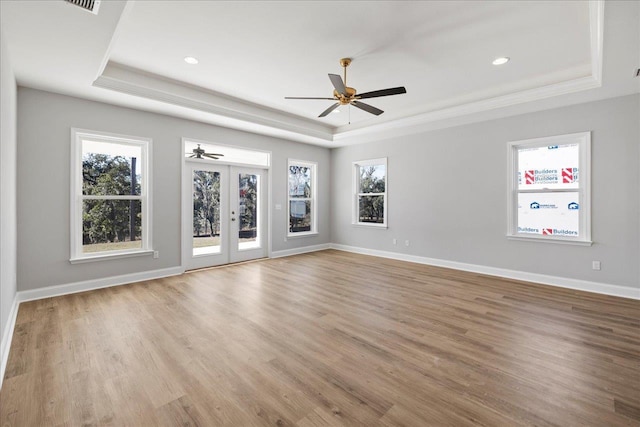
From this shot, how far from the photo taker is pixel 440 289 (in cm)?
430

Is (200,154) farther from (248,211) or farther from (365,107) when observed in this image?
(365,107)

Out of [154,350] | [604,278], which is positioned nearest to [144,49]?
[154,350]

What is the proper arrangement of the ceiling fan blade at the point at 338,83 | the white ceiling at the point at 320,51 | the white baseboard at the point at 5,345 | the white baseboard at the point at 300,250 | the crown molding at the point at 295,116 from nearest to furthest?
the white baseboard at the point at 5,345 < the white ceiling at the point at 320,51 < the ceiling fan blade at the point at 338,83 < the crown molding at the point at 295,116 < the white baseboard at the point at 300,250

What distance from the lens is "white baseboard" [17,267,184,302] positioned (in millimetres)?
3809

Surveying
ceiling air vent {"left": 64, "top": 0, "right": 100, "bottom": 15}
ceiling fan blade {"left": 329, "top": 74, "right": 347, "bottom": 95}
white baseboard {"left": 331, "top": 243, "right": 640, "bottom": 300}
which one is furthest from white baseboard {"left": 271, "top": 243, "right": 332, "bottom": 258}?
ceiling air vent {"left": 64, "top": 0, "right": 100, "bottom": 15}

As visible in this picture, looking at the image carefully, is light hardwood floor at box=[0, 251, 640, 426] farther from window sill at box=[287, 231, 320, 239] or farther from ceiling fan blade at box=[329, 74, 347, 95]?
window sill at box=[287, 231, 320, 239]

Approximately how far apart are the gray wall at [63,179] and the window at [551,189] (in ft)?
18.4

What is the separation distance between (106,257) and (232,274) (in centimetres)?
189

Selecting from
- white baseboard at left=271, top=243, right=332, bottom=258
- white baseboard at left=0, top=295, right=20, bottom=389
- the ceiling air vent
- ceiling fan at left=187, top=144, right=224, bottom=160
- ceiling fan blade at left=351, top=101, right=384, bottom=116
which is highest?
the ceiling air vent

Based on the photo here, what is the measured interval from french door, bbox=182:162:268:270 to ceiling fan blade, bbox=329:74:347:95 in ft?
10.8

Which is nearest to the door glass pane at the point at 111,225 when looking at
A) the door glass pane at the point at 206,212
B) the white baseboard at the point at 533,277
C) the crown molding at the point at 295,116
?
the door glass pane at the point at 206,212

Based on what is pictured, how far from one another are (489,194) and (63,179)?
6.73 metres

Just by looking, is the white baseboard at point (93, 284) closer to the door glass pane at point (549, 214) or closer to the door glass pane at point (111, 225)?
the door glass pane at point (111, 225)

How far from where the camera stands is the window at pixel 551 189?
433cm
